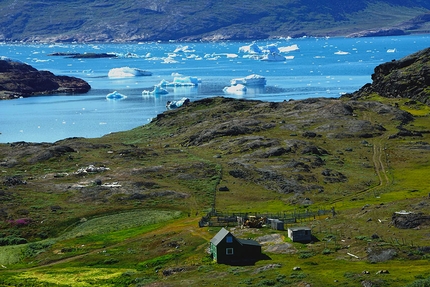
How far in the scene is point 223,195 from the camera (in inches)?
3819

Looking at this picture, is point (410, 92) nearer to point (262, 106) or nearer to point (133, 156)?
point (262, 106)

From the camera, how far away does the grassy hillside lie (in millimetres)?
62438

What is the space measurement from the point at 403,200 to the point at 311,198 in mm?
14552

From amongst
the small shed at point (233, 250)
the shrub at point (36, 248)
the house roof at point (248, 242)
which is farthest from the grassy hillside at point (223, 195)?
the house roof at point (248, 242)

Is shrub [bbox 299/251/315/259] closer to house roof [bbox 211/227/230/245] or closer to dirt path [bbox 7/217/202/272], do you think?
house roof [bbox 211/227/230/245]

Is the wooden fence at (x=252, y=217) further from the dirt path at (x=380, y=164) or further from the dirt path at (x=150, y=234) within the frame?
the dirt path at (x=380, y=164)

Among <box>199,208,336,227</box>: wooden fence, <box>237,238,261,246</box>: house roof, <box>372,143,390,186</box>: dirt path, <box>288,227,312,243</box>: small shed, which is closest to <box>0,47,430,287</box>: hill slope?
<box>372,143,390,186</box>: dirt path

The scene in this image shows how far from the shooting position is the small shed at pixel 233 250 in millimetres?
64062

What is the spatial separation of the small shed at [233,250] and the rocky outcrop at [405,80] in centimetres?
10170

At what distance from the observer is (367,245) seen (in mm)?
64188

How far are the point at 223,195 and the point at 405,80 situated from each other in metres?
83.3

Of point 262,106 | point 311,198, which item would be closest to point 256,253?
point 311,198

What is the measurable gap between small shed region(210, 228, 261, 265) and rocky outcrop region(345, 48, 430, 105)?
102 m

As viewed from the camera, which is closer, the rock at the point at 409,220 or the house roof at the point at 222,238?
the house roof at the point at 222,238
